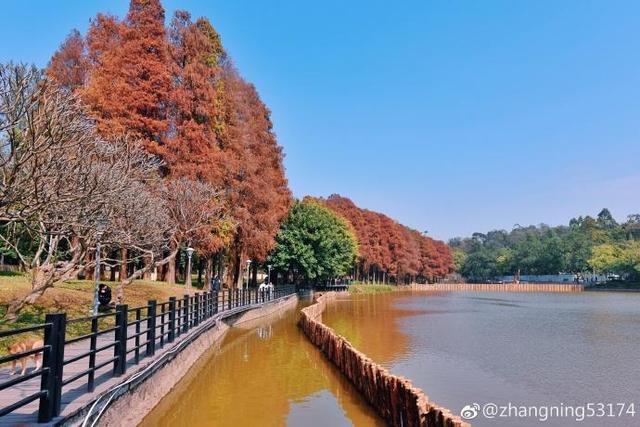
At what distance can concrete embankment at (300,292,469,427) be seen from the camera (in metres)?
7.64

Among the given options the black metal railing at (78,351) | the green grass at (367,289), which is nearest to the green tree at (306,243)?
the green grass at (367,289)

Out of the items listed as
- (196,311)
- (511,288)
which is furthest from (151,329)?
(511,288)

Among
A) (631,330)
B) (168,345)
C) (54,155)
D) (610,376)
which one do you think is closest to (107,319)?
(168,345)

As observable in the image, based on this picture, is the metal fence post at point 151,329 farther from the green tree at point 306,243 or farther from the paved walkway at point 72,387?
the green tree at point 306,243

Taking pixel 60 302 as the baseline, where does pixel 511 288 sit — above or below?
below

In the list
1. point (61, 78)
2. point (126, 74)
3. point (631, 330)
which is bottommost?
point (631, 330)

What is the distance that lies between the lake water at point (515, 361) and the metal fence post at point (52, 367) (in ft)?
26.7

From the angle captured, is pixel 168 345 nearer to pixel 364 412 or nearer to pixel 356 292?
pixel 364 412

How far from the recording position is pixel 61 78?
3472 cm

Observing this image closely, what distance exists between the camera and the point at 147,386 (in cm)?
988

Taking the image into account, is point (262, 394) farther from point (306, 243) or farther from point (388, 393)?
point (306, 243)

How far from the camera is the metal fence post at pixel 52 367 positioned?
5.98 metres

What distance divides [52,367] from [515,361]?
1654 cm

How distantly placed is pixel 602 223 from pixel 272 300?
135767mm
